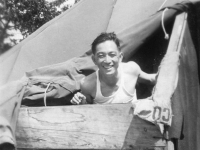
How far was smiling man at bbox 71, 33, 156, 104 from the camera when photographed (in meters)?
2.67

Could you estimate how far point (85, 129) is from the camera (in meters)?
2.12

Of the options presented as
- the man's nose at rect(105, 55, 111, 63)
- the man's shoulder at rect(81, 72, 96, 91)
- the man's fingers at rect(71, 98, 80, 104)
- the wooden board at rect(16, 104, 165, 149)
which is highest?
the man's nose at rect(105, 55, 111, 63)

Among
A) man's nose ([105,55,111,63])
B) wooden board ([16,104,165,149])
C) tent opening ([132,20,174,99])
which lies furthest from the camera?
tent opening ([132,20,174,99])

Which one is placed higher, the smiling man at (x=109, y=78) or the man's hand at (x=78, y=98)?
the smiling man at (x=109, y=78)

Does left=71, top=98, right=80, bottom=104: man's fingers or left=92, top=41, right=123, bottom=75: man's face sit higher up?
left=92, top=41, right=123, bottom=75: man's face

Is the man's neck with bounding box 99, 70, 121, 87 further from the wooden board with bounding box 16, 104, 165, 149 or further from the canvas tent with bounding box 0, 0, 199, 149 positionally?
the wooden board with bounding box 16, 104, 165, 149

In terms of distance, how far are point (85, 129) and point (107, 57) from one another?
728 millimetres

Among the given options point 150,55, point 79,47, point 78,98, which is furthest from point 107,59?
point 79,47

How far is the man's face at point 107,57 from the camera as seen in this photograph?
8.66 ft

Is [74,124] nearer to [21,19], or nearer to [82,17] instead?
[82,17]

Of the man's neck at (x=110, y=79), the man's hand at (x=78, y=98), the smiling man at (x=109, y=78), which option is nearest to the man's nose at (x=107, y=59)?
the smiling man at (x=109, y=78)

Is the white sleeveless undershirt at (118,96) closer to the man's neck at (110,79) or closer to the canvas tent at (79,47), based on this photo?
the man's neck at (110,79)

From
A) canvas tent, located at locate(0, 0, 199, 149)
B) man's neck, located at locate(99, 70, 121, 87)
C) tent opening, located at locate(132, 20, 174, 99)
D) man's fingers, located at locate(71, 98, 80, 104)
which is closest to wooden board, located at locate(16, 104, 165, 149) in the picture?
canvas tent, located at locate(0, 0, 199, 149)

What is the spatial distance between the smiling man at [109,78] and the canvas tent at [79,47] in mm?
134
